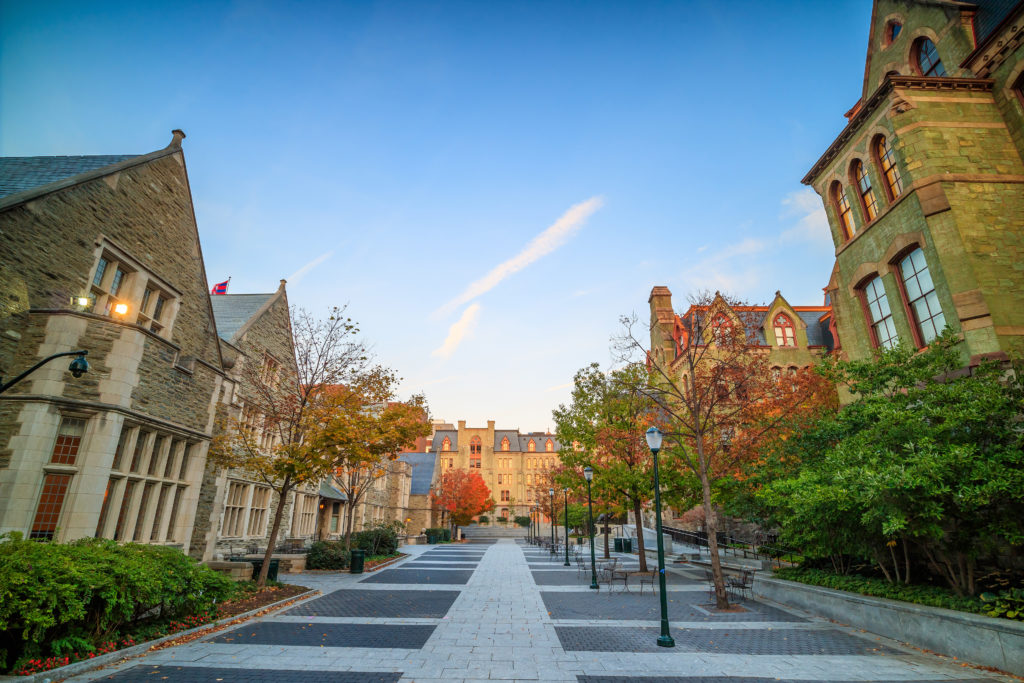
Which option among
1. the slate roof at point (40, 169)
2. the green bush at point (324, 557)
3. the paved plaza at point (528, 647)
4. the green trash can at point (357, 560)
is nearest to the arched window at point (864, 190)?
the paved plaza at point (528, 647)

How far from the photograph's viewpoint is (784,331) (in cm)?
3384

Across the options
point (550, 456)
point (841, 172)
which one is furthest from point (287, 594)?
point (550, 456)

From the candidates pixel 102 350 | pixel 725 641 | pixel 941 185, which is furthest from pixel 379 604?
pixel 941 185

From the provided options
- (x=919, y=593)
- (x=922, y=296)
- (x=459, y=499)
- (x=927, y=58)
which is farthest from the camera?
(x=459, y=499)

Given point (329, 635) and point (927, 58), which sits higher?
point (927, 58)

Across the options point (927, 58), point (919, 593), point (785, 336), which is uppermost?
point (927, 58)

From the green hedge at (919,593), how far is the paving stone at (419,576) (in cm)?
1173

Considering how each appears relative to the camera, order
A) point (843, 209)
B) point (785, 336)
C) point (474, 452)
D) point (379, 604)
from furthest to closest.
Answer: point (474, 452)
point (785, 336)
point (843, 209)
point (379, 604)

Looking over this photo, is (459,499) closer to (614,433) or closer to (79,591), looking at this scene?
(614,433)

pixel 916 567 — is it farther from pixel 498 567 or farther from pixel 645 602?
pixel 498 567

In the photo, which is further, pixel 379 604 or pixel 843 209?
pixel 843 209

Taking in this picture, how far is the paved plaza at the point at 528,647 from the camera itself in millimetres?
7180

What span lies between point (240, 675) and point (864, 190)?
21.2m

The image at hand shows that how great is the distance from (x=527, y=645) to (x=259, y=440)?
1631 centimetres
